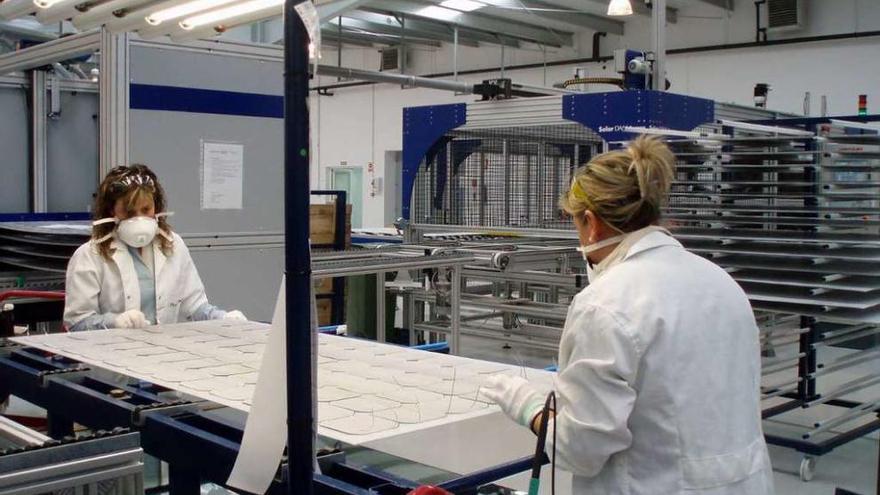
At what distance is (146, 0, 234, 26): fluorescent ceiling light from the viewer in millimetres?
2164

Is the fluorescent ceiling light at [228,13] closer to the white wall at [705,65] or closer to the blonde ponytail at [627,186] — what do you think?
the blonde ponytail at [627,186]

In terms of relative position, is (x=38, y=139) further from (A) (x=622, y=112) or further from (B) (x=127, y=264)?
(A) (x=622, y=112)

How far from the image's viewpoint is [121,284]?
309 centimetres

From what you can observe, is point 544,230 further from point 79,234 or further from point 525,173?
point 79,234

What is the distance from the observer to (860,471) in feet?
14.3

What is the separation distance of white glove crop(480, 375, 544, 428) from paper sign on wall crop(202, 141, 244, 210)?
9.02 feet

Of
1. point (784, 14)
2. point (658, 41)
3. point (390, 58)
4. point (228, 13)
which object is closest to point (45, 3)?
point (228, 13)

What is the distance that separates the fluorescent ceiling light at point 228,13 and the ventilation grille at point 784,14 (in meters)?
8.57

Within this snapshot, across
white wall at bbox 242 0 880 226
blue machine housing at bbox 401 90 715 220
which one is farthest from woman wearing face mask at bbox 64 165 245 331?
white wall at bbox 242 0 880 226

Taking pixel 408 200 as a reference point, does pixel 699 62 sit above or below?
above

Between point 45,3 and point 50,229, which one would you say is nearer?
point 45,3

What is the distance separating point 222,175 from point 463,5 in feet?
21.8

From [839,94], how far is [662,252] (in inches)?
346

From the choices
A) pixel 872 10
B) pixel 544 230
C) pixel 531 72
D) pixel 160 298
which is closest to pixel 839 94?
pixel 872 10
